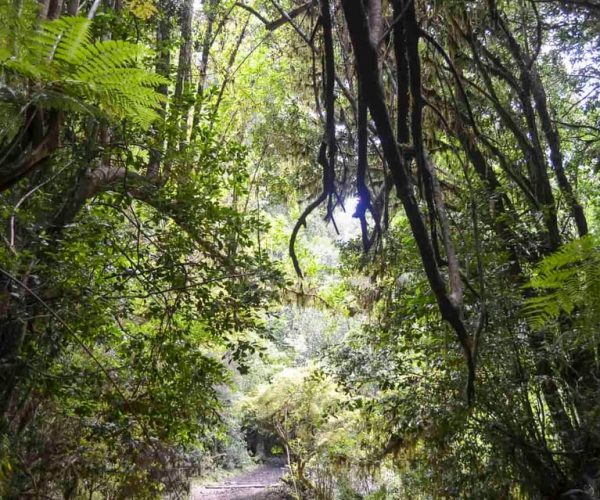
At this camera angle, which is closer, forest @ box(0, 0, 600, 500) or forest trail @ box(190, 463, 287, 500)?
forest @ box(0, 0, 600, 500)

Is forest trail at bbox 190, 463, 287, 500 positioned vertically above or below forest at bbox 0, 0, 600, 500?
below

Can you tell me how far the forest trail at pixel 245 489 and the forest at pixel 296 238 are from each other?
457 cm

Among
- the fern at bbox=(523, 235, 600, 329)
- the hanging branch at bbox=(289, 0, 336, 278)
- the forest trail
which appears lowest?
the forest trail

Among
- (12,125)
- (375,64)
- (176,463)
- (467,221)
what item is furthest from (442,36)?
(176,463)

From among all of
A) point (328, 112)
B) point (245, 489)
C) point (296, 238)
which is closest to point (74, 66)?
point (328, 112)

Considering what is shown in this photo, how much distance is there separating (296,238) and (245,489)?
27.4 feet

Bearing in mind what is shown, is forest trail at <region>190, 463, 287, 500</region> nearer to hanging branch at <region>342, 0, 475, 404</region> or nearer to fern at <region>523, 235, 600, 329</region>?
fern at <region>523, 235, 600, 329</region>

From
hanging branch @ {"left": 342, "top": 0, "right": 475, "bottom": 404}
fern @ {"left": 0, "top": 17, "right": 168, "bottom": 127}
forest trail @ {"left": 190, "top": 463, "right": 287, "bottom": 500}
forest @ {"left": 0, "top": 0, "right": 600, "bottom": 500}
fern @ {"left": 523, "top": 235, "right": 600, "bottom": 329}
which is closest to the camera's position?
hanging branch @ {"left": 342, "top": 0, "right": 475, "bottom": 404}

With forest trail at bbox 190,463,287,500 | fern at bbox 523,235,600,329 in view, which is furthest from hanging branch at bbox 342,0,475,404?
forest trail at bbox 190,463,287,500

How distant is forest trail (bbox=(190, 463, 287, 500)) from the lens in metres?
9.52

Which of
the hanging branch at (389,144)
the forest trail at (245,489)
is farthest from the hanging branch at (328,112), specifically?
the forest trail at (245,489)

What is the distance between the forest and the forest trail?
4571 mm

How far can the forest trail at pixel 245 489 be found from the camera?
375 inches

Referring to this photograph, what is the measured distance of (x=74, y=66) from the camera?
3.13 ft
